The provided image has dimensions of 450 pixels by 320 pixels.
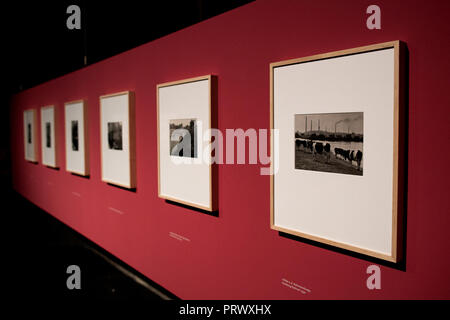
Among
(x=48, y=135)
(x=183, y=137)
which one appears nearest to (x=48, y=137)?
(x=48, y=135)

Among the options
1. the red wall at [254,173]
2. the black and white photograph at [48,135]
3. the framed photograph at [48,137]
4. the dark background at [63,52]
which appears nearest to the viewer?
the red wall at [254,173]

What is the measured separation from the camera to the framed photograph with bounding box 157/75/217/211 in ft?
9.86

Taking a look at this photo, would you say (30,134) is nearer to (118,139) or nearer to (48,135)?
(48,135)

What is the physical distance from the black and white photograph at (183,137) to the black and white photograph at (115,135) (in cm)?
121

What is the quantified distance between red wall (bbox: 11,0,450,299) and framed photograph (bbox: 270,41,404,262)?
95mm

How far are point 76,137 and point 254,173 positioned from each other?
13.2ft

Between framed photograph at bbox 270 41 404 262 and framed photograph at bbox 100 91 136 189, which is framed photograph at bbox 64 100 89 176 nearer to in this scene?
framed photograph at bbox 100 91 136 189

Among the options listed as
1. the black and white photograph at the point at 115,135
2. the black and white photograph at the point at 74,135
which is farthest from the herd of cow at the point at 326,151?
the black and white photograph at the point at 74,135

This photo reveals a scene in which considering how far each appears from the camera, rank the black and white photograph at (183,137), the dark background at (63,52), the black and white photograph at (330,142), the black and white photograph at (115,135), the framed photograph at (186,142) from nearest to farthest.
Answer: the black and white photograph at (330,142), the framed photograph at (186,142), the black and white photograph at (183,137), the dark background at (63,52), the black and white photograph at (115,135)

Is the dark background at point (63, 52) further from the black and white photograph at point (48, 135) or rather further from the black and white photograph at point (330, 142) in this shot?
the black and white photograph at point (330, 142)

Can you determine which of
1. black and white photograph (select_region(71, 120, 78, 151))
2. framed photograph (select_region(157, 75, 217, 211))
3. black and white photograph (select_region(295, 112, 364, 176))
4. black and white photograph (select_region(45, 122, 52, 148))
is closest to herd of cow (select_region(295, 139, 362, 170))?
black and white photograph (select_region(295, 112, 364, 176))

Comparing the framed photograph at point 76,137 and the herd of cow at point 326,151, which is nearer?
the herd of cow at point 326,151

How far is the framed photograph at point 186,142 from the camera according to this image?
9.86 ft

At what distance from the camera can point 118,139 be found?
4383 mm
